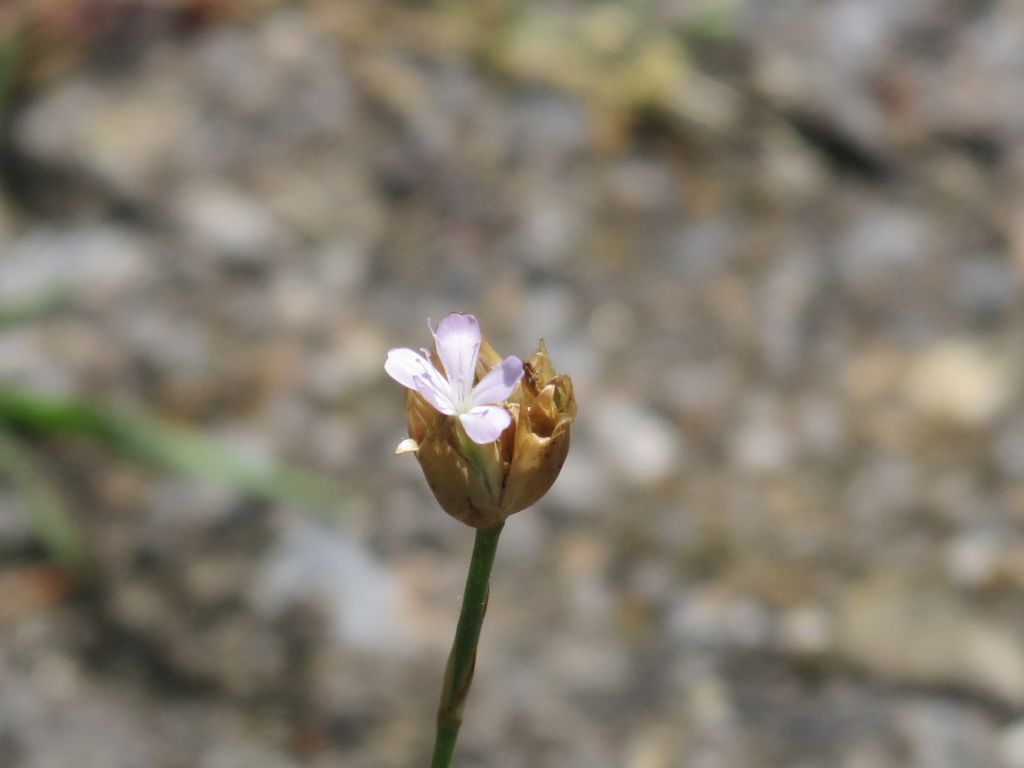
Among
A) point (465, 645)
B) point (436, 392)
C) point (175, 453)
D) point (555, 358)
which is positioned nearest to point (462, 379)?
point (436, 392)

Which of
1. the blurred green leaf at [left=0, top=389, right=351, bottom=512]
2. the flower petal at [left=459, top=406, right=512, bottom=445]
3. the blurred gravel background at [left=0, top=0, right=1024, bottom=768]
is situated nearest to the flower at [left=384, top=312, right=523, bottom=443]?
the flower petal at [left=459, top=406, right=512, bottom=445]

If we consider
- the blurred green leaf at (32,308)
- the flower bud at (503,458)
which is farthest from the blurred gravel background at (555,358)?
the flower bud at (503,458)

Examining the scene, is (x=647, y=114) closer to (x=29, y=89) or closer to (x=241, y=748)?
(x=29, y=89)

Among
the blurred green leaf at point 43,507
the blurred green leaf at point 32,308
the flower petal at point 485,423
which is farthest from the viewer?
the blurred green leaf at point 32,308

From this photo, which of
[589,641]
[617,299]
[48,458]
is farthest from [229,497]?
[617,299]

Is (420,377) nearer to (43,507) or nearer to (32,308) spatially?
(43,507)

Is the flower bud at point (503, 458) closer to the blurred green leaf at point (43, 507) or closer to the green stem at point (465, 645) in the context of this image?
the green stem at point (465, 645)

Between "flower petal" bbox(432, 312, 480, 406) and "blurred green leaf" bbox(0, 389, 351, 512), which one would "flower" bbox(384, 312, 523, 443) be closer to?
"flower petal" bbox(432, 312, 480, 406)

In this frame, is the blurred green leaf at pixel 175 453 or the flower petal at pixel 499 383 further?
the blurred green leaf at pixel 175 453
